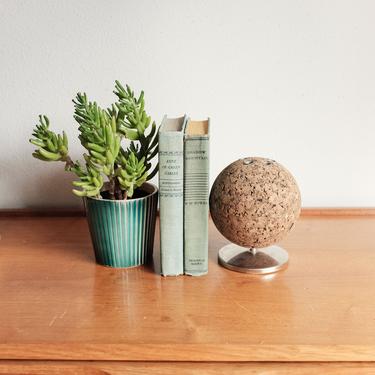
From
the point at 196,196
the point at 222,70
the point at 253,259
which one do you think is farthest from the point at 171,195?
the point at 222,70

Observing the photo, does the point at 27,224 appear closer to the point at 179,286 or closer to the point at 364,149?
the point at 179,286

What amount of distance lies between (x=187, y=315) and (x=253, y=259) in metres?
0.19

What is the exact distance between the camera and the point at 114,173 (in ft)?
2.71

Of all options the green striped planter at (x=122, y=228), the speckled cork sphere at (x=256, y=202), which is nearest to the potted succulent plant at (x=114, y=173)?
the green striped planter at (x=122, y=228)

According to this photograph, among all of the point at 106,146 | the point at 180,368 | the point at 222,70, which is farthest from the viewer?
the point at 222,70

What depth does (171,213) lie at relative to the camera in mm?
816

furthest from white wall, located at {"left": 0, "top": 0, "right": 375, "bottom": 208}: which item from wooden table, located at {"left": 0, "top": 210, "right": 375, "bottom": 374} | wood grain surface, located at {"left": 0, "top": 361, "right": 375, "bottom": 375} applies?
wood grain surface, located at {"left": 0, "top": 361, "right": 375, "bottom": 375}

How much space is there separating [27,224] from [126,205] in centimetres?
32

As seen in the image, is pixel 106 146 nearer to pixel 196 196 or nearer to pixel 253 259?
pixel 196 196

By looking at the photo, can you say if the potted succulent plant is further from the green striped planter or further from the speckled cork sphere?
the speckled cork sphere

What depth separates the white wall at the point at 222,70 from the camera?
1008 mm

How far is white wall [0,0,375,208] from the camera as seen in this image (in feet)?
3.31

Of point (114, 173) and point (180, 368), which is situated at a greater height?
point (114, 173)

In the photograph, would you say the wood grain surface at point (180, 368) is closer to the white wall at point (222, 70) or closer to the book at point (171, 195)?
the book at point (171, 195)
